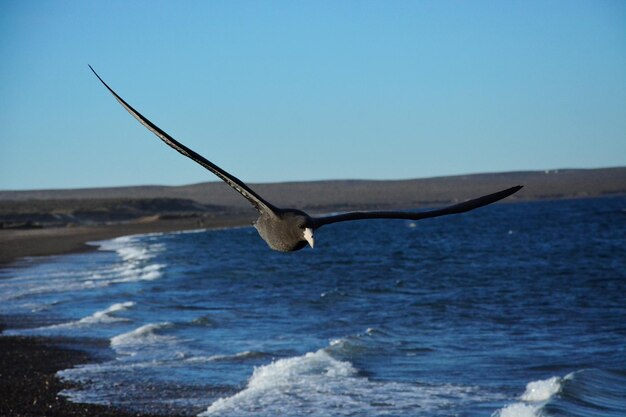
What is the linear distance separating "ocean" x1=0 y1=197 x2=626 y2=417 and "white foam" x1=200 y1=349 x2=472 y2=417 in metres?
0.03

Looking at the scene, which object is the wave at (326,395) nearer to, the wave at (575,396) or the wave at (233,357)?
the wave at (575,396)

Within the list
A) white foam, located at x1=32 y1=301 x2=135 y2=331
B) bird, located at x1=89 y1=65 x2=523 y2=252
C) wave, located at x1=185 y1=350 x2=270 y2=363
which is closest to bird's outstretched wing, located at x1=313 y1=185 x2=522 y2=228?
bird, located at x1=89 y1=65 x2=523 y2=252

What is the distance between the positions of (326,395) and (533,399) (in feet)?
9.16

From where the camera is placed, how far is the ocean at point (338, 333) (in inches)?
523

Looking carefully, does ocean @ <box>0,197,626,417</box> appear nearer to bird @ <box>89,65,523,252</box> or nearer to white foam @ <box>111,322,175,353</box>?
white foam @ <box>111,322,175,353</box>

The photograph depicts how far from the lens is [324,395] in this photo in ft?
44.1

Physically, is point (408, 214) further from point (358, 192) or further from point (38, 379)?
point (358, 192)

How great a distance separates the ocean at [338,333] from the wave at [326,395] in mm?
30

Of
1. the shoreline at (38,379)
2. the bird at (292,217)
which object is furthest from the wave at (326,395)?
the bird at (292,217)

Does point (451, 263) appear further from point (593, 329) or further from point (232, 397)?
point (232, 397)

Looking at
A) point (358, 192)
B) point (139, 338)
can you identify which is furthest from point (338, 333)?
point (358, 192)

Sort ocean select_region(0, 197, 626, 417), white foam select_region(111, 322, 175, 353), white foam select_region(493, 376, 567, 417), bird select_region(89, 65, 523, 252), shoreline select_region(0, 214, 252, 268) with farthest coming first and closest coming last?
1. shoreline select_region(0, 214, 252, 268)
2. white foam select_region(111, 322, 175, 353)
3. ocean select_region(0, 197, 626, 417)
4. white foam select_region(493, 376, 567, 417)
5. bird select_region(89, 65, 523, 252)

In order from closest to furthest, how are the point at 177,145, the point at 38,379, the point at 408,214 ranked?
the point at 177,145
the point at 408,214
the point at 38,379

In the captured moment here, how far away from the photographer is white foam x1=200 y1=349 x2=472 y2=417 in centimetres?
1265
